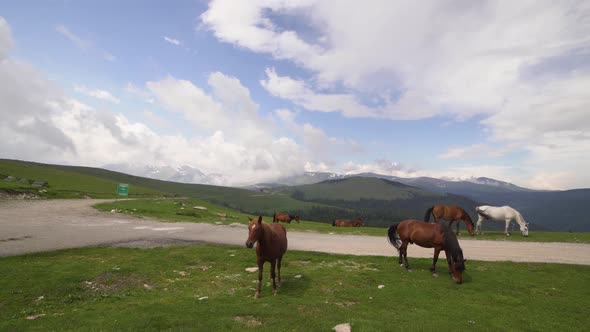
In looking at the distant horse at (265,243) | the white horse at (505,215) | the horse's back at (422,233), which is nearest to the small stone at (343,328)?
the distant horse at (265,243)

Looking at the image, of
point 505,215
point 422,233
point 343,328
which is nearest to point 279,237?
point 343,328

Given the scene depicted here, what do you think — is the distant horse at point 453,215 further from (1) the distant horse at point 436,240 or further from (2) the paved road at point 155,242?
(1) the distant horse at point 436,240

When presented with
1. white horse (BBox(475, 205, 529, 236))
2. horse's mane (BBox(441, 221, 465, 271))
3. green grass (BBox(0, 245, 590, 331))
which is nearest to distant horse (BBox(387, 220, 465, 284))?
horse's mane (BBox(441, 221, 465, 271))

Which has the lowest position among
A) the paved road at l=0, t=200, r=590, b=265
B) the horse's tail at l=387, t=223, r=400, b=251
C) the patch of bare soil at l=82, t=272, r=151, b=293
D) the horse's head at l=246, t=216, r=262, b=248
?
the patch of bare soil at l=82, t=272, r=151, b=293

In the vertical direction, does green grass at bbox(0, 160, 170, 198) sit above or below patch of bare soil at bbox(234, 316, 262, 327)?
above

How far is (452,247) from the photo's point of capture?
1499 cm

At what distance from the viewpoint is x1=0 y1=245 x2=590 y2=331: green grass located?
30.5 ft

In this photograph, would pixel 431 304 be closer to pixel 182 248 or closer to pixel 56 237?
pixel 182 248

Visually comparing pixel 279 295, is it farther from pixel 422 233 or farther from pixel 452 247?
pixel 452 247

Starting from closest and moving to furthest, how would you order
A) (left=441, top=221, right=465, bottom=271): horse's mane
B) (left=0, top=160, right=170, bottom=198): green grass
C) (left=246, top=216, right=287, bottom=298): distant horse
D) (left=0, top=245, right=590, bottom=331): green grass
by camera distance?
(left=0, top=245, right=590, bottom=331): green grass < (left=246, top=216, right=287, bottom=298): distant horse < (left=441, top=221, right=465, bottom=271): horse's mane < (left=0, top=160, right=170, bottom=198): green grass

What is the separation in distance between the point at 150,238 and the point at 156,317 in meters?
16.3

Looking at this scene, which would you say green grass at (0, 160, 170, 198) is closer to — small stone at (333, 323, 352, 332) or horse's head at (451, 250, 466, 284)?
small stone at (333, 323, 352, 332)

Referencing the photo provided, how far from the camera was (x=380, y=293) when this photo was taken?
40.7 ft

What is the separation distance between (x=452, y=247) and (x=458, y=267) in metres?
1.02
